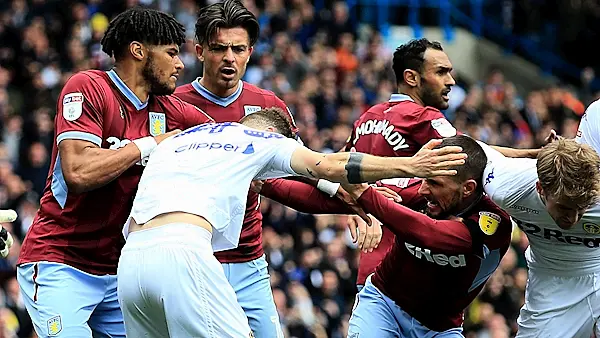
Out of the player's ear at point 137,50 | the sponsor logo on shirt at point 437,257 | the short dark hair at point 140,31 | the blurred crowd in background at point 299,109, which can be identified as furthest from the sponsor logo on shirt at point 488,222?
the blurred crowd in background at point 299,109

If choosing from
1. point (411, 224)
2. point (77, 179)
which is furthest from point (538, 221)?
point (77, 179)

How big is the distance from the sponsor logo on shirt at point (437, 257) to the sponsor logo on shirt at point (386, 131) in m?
1.18

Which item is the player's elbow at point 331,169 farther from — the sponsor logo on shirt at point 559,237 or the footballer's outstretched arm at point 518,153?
the footballer's outstretched arm at point 518,153

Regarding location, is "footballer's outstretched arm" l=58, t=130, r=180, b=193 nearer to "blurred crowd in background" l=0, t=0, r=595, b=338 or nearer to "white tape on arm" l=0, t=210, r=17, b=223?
"white tape on arm" l=0, t=210, r=17, b=223

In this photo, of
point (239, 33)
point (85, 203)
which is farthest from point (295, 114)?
point (85, 203)

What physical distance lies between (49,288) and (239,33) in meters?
2.39

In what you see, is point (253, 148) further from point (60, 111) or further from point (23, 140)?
point (23, 140)

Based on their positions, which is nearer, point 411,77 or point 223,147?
point 223,147

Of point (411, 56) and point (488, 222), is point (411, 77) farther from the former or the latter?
point (488, 222)

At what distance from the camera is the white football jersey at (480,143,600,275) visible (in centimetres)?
728

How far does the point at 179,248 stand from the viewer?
250 inches

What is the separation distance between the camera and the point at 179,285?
20.7 feet

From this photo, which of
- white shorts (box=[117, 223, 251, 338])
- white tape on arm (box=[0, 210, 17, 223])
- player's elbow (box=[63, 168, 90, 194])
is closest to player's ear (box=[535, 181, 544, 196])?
white shorts (box=[117, 223, 251, 338])

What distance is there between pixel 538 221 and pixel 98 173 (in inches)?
111
